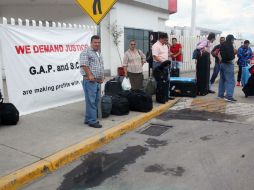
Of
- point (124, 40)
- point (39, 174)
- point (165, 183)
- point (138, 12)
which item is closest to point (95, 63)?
point (39, 174)

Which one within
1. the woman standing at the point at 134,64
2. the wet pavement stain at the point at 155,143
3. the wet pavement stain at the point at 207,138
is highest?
the woman standing at the point at 134,64

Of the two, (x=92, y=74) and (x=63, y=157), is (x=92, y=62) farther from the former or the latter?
(x=63, y=157)

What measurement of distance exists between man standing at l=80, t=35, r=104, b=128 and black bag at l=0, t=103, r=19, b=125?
139 cm

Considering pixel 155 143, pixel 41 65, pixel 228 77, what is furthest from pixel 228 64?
pixel 41 65

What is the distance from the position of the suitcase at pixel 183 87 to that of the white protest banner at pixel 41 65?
2792 mm

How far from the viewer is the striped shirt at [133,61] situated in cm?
829

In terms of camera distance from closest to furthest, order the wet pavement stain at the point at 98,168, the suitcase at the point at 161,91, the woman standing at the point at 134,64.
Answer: the wet pavement stain at the point at 98,168
the woman standing at the point at 134,64
the suitcase at the point at 161,91

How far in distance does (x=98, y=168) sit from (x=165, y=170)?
0.96 metres

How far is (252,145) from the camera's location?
5.54 m

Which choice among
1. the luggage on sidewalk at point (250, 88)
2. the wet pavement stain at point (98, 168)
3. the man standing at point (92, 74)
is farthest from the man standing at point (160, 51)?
the wet pavement stain at point (98, 168)

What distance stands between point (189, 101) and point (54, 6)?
877cm

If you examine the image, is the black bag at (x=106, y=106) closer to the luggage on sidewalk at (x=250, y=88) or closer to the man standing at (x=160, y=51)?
the man standing at (x=160, y=51)

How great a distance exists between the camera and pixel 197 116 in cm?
766

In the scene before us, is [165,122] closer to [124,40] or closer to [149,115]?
[149,115]
